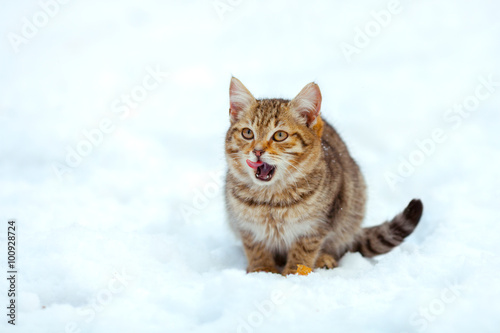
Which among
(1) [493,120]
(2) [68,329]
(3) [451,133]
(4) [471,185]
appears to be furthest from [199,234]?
(1) [493,120]

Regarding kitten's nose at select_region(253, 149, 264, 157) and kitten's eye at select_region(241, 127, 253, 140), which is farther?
kitten's eye at select_region(241, 127, 253, 140)

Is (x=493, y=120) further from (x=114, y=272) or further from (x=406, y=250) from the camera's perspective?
(x=114, y=272)

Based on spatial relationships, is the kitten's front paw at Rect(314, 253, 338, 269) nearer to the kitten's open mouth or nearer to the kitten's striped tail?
the kitten's striped tail

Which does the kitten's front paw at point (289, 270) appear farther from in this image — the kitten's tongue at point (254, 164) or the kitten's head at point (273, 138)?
the kitten's tongue at point (254, 164)

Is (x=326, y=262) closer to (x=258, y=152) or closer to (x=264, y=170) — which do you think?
(x=264, y=170)

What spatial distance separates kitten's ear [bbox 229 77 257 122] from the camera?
3.42 metres

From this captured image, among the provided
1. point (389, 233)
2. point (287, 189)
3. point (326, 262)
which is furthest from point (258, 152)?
point (389, 233)

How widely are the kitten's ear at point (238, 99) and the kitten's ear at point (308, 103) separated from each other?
12.4 inches

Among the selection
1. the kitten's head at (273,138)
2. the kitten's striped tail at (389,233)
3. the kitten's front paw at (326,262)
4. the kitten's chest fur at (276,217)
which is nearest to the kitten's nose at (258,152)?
the kitten's head at (273,138)

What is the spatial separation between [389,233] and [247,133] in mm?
1389

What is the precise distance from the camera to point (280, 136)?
3203mm

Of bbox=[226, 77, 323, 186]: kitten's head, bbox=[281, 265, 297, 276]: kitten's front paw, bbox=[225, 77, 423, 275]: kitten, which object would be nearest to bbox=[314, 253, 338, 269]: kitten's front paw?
bbox=[225, 77, 423, 275]: kitten

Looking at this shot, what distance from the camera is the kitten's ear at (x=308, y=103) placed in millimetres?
3256

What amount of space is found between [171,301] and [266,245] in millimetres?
1146
